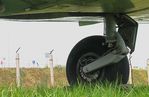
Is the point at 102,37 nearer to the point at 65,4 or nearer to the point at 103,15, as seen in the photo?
the point at 103,15

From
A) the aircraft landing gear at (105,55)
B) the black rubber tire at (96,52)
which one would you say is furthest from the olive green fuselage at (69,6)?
the black rubber tire at (96,52)

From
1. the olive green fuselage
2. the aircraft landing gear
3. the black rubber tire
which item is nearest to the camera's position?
the olive green fuselage

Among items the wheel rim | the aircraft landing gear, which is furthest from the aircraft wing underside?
the wheel rim

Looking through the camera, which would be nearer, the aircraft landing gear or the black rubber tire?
the aircraft landing gear

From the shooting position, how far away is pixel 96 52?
6191 millimetres

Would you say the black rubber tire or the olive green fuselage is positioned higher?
the olive green fuselage

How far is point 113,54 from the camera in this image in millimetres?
5871

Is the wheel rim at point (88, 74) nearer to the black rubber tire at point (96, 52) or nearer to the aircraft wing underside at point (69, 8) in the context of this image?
the black rubber tire at point (96, 52)

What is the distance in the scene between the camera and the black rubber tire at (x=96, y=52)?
6129mm

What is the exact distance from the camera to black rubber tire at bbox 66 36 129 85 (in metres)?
6.13

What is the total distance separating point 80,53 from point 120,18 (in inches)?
28.2

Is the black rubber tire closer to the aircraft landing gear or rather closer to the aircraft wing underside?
the aircraft landing gear

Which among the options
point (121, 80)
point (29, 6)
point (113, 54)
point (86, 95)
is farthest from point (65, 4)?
point (86, 95)

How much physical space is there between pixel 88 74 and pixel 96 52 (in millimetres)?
353
